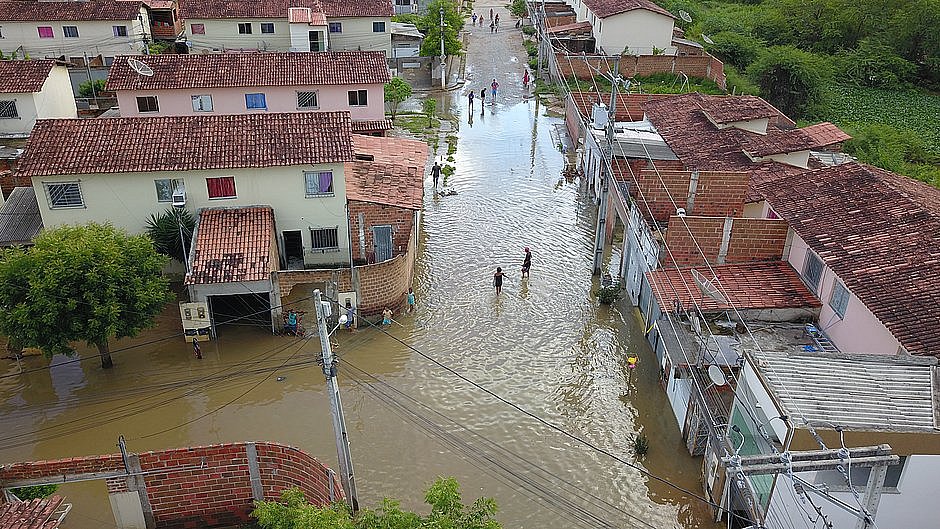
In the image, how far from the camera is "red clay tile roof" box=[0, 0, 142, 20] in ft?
156

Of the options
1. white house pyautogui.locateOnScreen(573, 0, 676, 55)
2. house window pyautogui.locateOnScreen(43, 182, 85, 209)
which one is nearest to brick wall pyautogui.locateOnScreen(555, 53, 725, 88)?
white house pyautogui.locateOnScreen(573, 0, 676, 55)

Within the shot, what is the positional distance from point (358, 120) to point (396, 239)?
1391cm

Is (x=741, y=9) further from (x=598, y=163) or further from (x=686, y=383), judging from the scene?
(x=686, y=383)

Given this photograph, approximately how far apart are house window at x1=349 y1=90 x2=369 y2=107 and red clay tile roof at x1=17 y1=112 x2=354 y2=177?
1209cm

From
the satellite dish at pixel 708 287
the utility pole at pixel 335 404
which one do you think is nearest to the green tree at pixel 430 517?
the utility pole at pixel 335 404

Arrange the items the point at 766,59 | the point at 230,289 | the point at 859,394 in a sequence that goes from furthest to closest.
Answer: the point at 766,59, the point at 230,289, the point at 859,394

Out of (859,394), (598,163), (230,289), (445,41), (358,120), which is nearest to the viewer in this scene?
(859,394)

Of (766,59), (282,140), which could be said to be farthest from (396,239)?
(766,59)

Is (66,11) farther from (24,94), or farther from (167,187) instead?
(167,187)

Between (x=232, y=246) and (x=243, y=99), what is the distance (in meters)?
15.9

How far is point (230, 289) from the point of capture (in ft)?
73.4

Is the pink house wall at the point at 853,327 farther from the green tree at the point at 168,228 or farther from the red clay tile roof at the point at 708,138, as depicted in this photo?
the green tree at the point at 168,228

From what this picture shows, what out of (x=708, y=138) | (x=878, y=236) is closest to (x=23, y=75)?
(x=708, y=138)

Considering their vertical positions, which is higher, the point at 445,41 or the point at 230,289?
the point at 445,41
